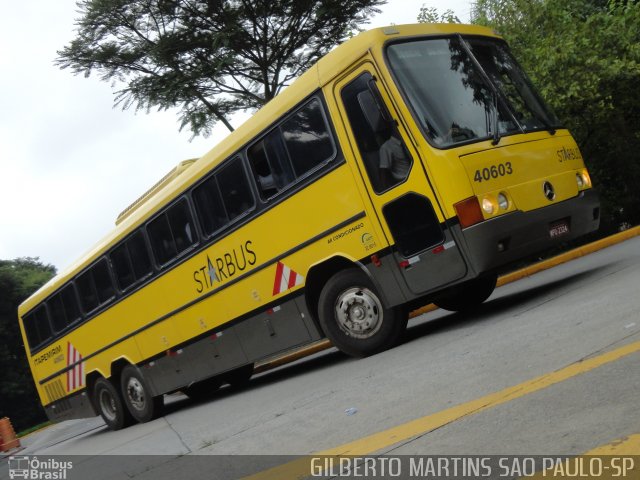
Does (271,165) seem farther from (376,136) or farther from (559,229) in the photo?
(559,229)

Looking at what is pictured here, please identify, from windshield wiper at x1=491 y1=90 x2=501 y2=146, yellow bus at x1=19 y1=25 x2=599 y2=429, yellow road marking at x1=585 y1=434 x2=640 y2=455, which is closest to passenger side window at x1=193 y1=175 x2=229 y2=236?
yellow bus at x1=19 y1=25 x2=599 y2=429

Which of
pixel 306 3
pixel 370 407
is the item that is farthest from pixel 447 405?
pixel 306 3

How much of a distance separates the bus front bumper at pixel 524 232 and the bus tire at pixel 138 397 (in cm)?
650

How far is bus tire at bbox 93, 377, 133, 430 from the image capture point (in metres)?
12.9

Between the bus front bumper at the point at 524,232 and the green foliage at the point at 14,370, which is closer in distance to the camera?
the bus front bumper at the point at 524,232

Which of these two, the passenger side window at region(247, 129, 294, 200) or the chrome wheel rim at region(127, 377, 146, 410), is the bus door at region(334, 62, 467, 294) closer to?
the passenger side window at region(247, 129, 294, 200)

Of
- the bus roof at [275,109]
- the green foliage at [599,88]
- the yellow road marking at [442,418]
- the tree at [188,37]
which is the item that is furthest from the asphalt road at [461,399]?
the tree at [188,37]

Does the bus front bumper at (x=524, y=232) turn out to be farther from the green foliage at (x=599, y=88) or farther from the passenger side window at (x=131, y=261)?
the green foliage at (x=599, y=88)

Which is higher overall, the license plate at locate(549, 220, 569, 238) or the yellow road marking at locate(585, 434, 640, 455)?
the license plate at locate(549, 220, 569, 238)

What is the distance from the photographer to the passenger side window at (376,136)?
26.1 ft

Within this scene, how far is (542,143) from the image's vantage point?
8.51 meters

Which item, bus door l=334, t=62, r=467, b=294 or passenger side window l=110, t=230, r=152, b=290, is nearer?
bus door l=334, t=62, r=467, b=294

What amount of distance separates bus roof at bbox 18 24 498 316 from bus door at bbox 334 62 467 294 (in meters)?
0.28

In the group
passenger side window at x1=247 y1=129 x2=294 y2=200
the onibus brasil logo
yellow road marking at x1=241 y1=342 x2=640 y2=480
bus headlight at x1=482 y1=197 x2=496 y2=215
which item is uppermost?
passenger side window at x1=247 y1=129 x2=294 y2=200
